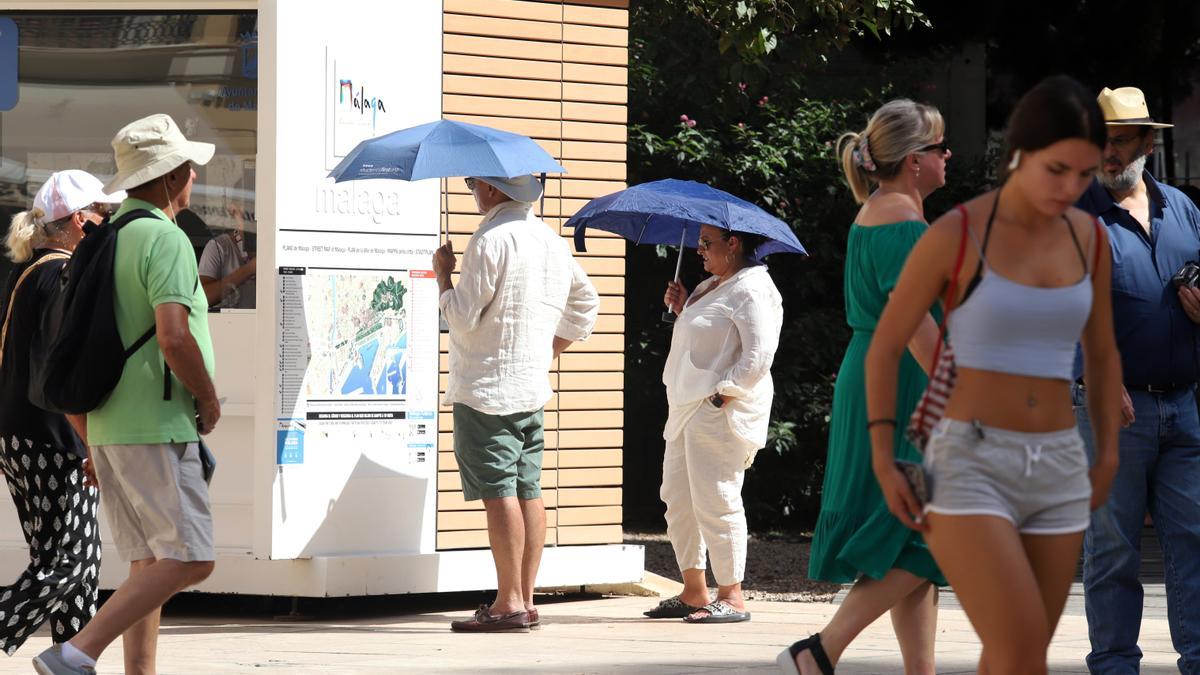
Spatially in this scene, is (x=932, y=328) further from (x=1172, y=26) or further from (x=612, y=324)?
(x=1172, y=26)

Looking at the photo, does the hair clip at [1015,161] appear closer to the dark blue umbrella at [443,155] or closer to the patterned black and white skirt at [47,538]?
the dark blue umbrella at [443,155]

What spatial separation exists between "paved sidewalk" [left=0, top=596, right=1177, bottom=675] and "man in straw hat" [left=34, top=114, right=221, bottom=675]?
133cm

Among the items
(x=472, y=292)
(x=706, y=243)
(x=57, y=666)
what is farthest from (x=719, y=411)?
(x=57, y=666)

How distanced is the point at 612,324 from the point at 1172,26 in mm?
7859

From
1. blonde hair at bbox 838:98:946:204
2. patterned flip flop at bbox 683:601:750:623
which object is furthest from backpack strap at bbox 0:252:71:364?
patterned flip flop at bbox 683:601:750:623

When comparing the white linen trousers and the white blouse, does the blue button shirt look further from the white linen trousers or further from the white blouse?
the white linen trousers

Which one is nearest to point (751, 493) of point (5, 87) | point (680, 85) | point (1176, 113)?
point (680, 85)

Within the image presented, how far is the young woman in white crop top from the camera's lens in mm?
3709

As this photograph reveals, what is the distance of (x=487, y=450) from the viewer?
24.7 ft

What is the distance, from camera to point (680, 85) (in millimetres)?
12688

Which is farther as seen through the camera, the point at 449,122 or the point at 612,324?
the point at 612,324

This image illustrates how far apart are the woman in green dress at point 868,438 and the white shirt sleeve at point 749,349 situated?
2.57m

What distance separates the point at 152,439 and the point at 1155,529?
121 inches

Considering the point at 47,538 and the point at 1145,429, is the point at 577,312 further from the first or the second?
the point at 1145,429
